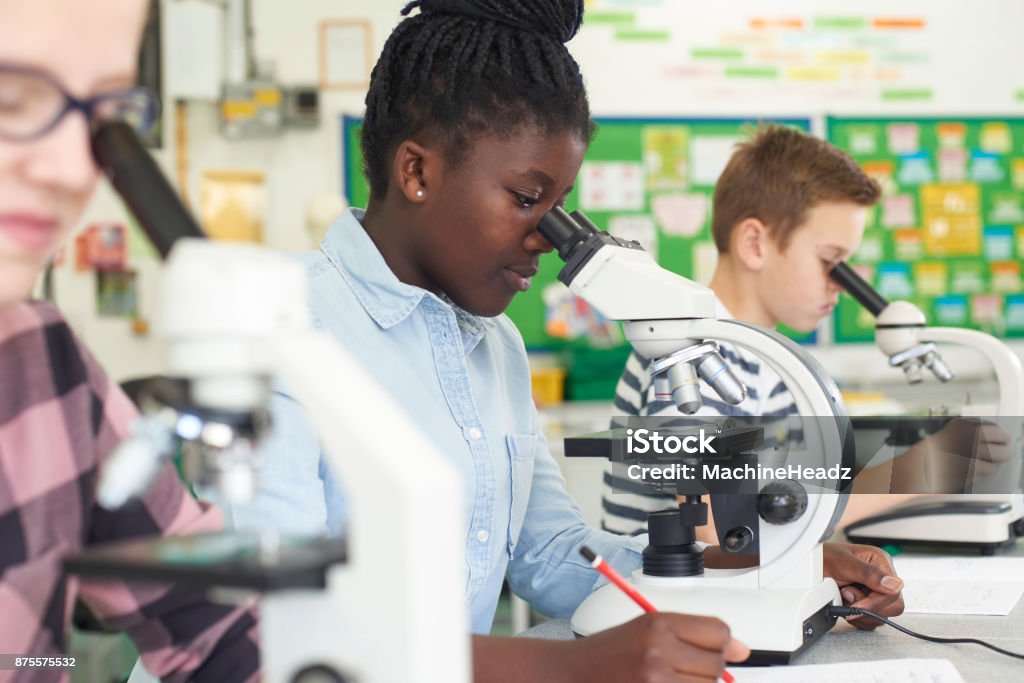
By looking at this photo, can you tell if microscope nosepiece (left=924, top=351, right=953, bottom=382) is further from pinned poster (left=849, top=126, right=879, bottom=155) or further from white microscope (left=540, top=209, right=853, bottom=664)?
pinned poster (left=849, top=126, right=879, bottom=155)

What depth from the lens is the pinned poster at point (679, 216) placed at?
3.88m

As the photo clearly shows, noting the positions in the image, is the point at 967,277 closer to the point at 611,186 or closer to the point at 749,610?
the point at 611,186

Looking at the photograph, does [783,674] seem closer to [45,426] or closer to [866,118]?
[45,426]

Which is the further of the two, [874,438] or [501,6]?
[874,438]

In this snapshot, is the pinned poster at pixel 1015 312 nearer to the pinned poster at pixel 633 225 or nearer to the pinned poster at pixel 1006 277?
the pinned poster at pixel 1006 277

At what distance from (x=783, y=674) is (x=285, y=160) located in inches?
115

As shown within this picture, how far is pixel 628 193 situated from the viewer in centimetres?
385

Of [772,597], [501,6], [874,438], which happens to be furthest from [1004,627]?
[501,6]

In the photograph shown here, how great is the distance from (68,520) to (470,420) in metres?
0.56

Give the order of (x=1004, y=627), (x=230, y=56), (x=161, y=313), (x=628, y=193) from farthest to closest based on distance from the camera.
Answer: (x=628, y=193)
(x=230, y=56)
(x=1004, y=627)
(x=161, y=313)

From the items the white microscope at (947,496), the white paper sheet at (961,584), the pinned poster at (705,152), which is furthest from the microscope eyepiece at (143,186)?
the pinned poster at (705,152)

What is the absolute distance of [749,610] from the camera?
3.58 ft

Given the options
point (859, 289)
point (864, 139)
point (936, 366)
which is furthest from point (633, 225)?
point (936, 366)

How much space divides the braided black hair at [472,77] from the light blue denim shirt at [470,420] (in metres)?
0.14
